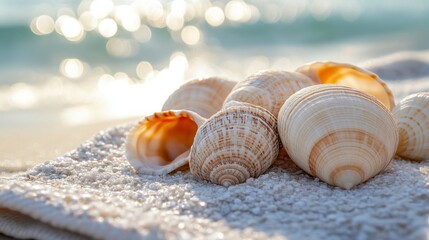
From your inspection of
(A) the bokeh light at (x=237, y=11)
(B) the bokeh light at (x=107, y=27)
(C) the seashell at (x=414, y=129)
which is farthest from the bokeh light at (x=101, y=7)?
(C) the seashell at (x=414, y=129)

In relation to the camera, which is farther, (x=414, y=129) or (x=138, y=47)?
(x=138, y=47)

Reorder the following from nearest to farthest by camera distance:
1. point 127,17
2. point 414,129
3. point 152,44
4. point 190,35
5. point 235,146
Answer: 1. point 235,146
2. point 414,129
3. point 152,44
4. point 190,35
5. point 127,17

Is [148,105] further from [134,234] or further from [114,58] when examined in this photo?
[134,234]

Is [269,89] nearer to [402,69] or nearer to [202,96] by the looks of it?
[202,96]

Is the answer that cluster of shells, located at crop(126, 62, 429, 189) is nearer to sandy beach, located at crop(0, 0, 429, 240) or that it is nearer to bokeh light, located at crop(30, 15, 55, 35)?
sandy beach, located at crop(0, 0, 429, 240)

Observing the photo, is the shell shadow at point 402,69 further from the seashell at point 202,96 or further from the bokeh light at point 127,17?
the bokeh light at point 127,17

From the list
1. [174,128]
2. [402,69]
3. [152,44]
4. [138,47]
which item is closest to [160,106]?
[402,69]

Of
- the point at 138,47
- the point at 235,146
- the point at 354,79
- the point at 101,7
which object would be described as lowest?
the point at 138,47

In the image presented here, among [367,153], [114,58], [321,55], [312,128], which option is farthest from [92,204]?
[321,55]
